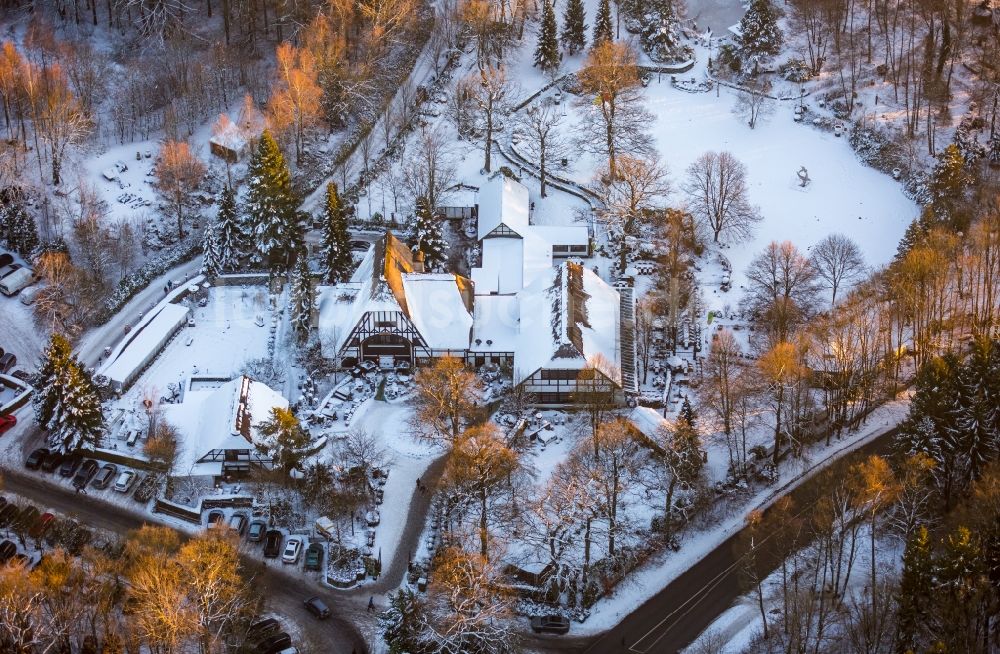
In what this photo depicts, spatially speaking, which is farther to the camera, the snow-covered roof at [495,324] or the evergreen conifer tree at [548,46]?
the evergreen conifer tree at [548,46]

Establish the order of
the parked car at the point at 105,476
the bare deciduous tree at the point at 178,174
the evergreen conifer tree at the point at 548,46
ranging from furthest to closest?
the evergreen conifer tree at the point at 548,46, the bare deciduous tree at the point at 178,174, the parked car at the point at 105,476

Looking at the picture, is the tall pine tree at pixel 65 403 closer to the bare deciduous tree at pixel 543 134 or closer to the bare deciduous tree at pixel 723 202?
the bare deciduous tree at pixel 543 134

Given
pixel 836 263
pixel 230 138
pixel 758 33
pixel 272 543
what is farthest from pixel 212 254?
pixel 758 33

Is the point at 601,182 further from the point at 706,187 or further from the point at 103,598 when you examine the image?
the point at 103,598

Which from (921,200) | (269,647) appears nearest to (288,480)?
(269,647)

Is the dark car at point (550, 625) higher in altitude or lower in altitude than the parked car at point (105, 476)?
lower

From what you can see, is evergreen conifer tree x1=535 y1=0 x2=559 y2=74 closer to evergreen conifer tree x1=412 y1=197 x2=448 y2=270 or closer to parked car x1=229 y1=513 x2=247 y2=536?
evergreen conifer tree x1=412 y1=197 x2=448 y2=270

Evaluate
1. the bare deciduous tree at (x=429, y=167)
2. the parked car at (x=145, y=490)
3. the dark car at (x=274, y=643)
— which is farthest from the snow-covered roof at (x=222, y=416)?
the bare deciduous tree at (x=429, y=167)
